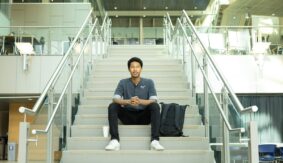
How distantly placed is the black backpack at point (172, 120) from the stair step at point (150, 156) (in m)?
0.48

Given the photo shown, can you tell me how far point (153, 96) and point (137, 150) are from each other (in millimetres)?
754

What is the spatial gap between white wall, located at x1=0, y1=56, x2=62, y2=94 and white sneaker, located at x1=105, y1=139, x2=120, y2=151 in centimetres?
716

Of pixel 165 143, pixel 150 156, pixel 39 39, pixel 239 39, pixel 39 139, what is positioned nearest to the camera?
pixel 39 139

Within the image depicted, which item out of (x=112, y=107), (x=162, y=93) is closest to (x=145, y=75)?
(x=162, y=93)

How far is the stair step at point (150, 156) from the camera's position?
186 inches

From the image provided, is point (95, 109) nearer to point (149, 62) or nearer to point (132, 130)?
point (132, 130)

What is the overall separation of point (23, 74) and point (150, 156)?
772 centimetres

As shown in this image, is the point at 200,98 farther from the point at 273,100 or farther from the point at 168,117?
the point at 273,100

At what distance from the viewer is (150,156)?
4.72 metres

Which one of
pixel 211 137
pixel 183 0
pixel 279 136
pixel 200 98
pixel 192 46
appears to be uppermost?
pixel 183 0

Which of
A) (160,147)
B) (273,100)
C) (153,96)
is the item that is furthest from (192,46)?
(273,100)

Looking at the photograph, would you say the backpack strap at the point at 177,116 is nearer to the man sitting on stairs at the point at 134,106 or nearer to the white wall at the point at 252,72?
the man sitting on stairs at the point at 134,106

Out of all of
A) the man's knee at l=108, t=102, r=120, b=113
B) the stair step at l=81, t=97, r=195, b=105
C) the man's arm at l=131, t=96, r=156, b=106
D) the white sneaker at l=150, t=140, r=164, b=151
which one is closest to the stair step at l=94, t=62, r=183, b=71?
the stair step at l=81, t=97, r=195, b=105

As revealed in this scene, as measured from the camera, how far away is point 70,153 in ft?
15.7
